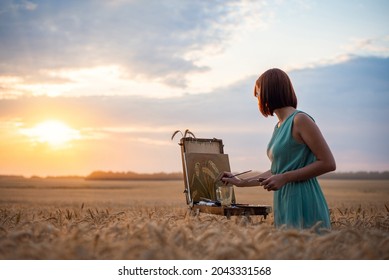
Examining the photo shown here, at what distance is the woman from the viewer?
3.62 m

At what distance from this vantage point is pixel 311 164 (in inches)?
142

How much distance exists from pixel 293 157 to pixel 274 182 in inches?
13.6

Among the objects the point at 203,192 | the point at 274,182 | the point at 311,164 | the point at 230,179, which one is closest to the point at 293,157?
the point at 311,164

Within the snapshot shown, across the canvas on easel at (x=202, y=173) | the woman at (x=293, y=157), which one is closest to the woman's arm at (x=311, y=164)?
the woman at (x=293, y=157)

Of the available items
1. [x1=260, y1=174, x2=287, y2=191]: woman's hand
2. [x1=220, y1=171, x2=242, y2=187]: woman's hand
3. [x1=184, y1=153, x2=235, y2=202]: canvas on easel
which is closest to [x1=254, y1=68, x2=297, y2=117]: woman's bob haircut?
[x1=260, y1=174, x2=287, y2=191]: woman's hand

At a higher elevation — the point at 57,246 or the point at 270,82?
the point at 270,82

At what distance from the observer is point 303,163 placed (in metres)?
3.77

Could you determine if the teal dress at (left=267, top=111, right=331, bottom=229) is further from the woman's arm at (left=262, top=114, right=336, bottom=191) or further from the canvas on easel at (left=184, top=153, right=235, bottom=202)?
the canvas on easel at (left=184, top=153, right=235, bottom=202)

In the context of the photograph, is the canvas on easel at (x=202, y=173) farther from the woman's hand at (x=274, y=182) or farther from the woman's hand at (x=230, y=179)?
the woman's hand at (x=274, y=182)
